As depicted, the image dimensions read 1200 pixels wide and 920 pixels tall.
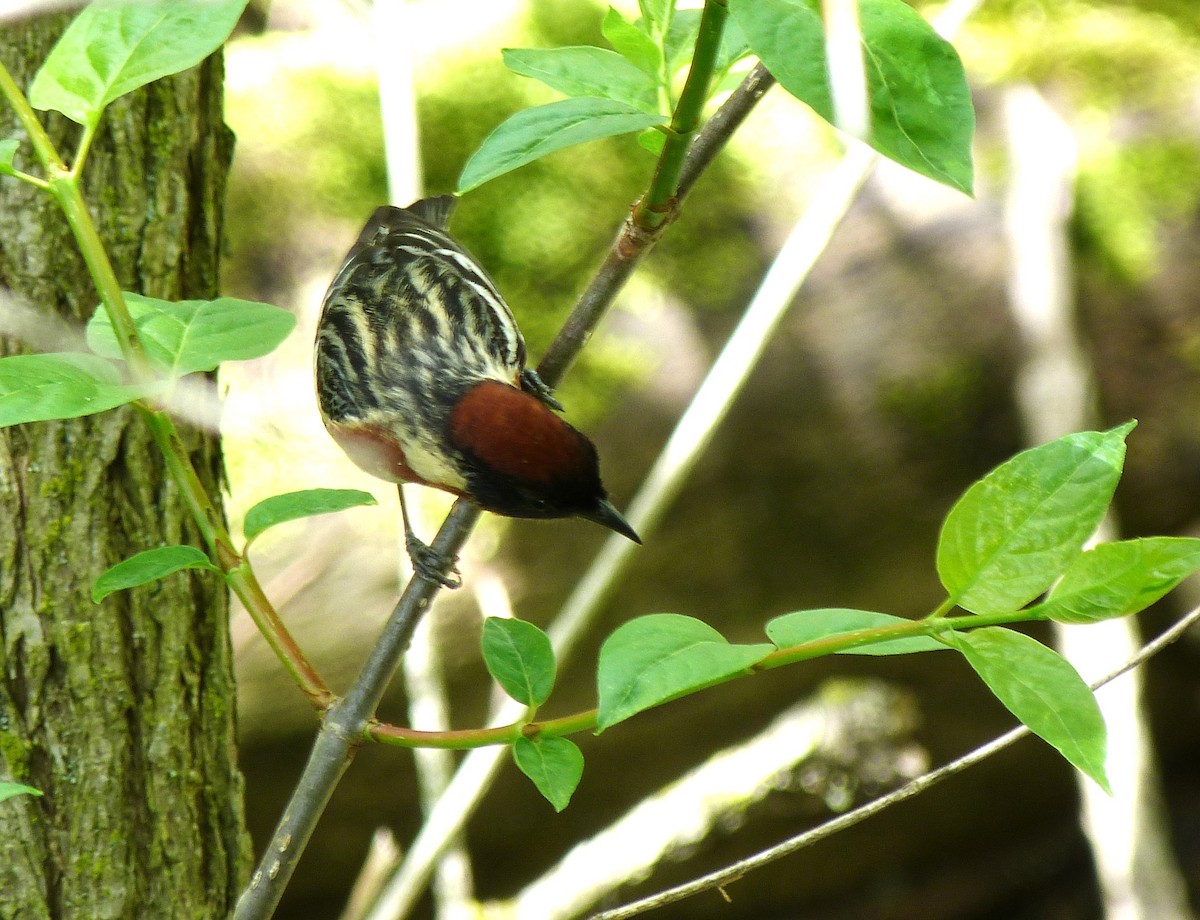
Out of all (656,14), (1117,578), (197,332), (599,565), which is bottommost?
(599,565)

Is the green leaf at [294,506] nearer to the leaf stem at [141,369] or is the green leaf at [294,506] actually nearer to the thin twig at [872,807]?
the leaf stem at [141,369]

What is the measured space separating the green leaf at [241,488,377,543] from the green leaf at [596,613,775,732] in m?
0.41

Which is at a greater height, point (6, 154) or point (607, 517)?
point (6, 154)

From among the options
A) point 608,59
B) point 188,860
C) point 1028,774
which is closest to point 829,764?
point 1028,774

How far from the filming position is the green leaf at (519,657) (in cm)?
105

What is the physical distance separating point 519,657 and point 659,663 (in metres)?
0.32

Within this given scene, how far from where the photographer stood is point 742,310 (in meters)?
3.55

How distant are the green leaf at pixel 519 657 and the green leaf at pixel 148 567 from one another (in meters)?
0.24

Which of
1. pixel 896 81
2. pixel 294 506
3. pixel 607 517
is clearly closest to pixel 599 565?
pixel 607 517

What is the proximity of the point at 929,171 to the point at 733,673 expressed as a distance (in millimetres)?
332

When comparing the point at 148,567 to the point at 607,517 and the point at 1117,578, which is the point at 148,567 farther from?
the point at 607,517

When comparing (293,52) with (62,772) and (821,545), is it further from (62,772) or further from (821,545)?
(62,772)

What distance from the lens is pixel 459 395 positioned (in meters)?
1.99

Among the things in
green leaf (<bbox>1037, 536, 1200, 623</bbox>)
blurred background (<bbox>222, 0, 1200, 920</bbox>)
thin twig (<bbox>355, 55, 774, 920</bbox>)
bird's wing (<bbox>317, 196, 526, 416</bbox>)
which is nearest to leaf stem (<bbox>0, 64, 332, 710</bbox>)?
thin twig (<bbox>355, 55, 774, 920</bbox>)
